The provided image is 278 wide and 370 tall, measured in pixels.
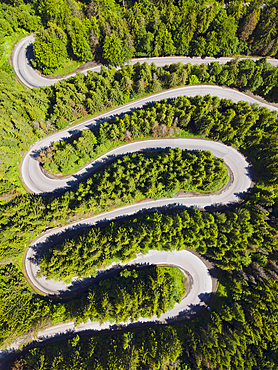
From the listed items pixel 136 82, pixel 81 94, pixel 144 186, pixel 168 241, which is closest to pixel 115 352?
pixel 168 241

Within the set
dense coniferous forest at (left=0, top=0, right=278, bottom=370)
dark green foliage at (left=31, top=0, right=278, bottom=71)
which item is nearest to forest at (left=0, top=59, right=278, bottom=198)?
dense coniferous forest at (left=0, top=0, right=278, bottom=370)

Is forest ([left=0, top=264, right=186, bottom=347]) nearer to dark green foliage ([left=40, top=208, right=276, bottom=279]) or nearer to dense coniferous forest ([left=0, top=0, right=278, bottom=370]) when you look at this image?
dense coniferous forest ([left=0, top=0, right=278, bottom=370])

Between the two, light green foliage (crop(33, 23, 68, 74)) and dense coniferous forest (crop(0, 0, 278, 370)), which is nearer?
dense coniferous forest (crop(0, 0, 278, 370))

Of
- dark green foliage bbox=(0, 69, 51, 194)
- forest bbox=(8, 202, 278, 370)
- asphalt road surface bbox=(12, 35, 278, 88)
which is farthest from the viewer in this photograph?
asphalt road surface bbox=(12, 35, 278, 88)

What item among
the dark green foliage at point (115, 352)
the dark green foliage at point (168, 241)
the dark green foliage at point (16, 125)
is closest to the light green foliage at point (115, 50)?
the dark green foliage at point (16, 125)

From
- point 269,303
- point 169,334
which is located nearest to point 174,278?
point 169,334

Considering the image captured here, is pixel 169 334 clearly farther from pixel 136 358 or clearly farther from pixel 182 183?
pixel 182 183

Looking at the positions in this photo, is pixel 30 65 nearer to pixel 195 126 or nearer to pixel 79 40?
pixel 79 40
